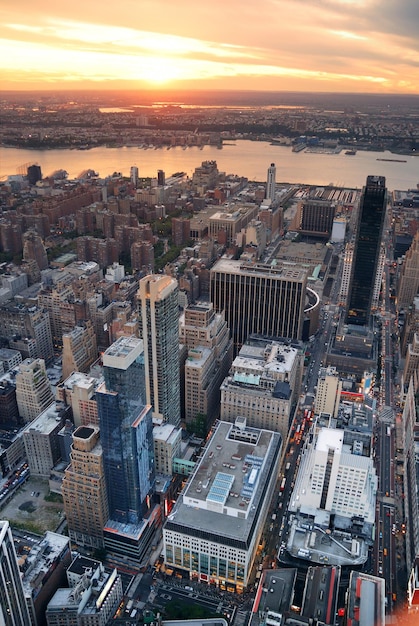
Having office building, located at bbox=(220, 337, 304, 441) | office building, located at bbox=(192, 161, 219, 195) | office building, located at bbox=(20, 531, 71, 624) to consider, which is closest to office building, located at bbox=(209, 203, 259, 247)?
office building, located at bbox=(192, 161, 219, 195)

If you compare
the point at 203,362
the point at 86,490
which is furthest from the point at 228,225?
the point at 86,490

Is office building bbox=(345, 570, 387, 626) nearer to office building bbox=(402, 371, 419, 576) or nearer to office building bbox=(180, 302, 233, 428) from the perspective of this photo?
office building bbox=(402, 371, 419, 576)

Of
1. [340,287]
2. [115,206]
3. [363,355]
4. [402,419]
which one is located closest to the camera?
[402,419]

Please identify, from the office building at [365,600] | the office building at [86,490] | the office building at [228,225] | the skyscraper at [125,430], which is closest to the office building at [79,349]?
the office building at [86,490]

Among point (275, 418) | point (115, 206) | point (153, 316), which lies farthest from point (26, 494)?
point (115, 206)

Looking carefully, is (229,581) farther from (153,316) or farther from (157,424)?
(153,316)

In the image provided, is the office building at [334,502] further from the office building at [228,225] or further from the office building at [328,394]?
the office building at [228,225]
